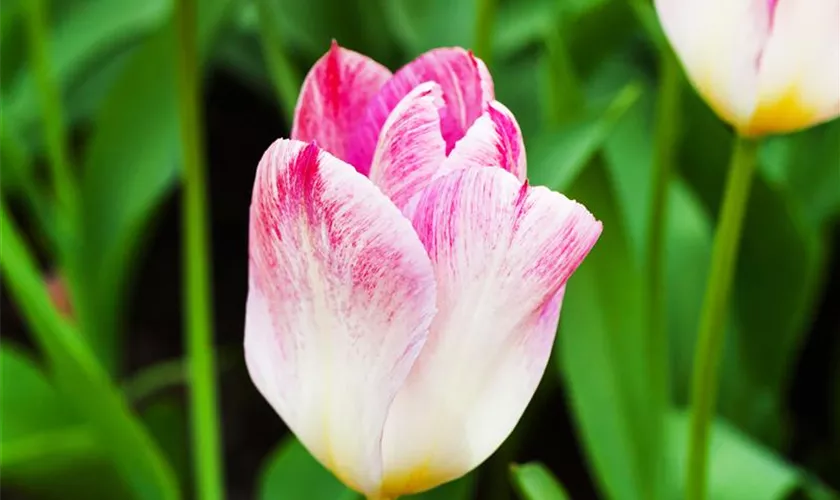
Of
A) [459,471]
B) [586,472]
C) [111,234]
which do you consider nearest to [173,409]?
[111,234]

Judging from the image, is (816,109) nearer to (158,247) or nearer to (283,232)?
(283,232)

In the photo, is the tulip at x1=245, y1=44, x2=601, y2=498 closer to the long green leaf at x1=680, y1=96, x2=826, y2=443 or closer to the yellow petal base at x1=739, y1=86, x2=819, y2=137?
the yellow petal base at x1=739, y1=86, x2=819, y2=137

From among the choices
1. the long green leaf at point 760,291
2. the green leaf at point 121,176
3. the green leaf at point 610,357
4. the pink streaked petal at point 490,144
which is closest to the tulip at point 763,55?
the pink streaked petal at point 490,144

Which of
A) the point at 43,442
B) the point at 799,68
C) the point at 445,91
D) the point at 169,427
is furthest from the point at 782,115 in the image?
the point at 169,427

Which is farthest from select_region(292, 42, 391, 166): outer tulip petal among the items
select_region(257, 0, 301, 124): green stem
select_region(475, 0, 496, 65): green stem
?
select_region(257, 0, 301, 124): green stem

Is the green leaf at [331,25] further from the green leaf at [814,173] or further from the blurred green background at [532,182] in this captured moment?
the green leaf at [814,173]
